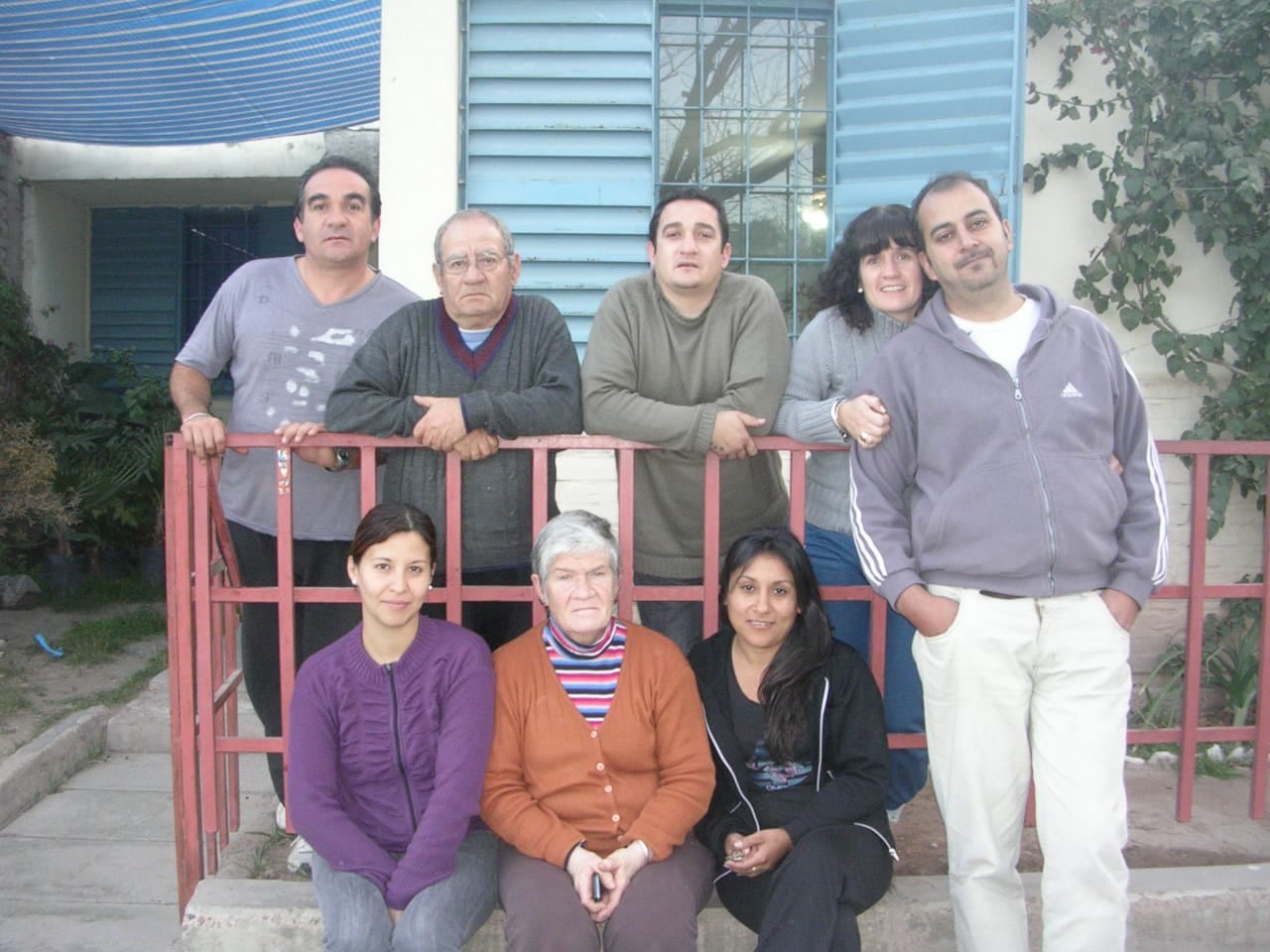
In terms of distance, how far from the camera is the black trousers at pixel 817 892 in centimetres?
232

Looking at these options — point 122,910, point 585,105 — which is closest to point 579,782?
point 122,910

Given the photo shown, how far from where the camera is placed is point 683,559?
294cm

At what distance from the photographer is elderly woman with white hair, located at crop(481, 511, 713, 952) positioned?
2.42m

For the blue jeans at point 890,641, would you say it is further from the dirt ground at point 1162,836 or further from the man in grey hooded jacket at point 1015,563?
the man in grey hooded jacket at point 1015,563

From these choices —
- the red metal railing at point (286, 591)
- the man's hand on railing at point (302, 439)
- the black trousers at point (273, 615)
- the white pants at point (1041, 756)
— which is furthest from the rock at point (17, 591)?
the white pants at point (1041, 756)

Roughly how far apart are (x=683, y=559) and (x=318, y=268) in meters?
1.37

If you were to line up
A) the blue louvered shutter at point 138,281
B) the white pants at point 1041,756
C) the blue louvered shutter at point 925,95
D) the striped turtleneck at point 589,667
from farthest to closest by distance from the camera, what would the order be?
the blue louvered shutter at point 138,281 < the blue louvered shutter at point 925,95 < the striped turtleneck at point 589,667 < the white pants at point 1041,756

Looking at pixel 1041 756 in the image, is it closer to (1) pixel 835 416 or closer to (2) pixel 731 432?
(1) pixel 835 416

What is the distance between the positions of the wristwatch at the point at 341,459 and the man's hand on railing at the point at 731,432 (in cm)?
98

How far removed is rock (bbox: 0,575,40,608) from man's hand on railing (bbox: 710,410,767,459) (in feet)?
18.4

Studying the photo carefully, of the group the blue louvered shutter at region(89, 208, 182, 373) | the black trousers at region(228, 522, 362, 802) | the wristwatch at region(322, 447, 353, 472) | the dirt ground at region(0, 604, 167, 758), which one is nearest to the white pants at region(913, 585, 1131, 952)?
the wristwatch at region(322, 447, 353, 472)

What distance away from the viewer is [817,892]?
2359 millimetres

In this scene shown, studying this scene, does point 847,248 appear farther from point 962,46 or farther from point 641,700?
point 962,46

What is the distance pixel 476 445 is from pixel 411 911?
1.08 meters
